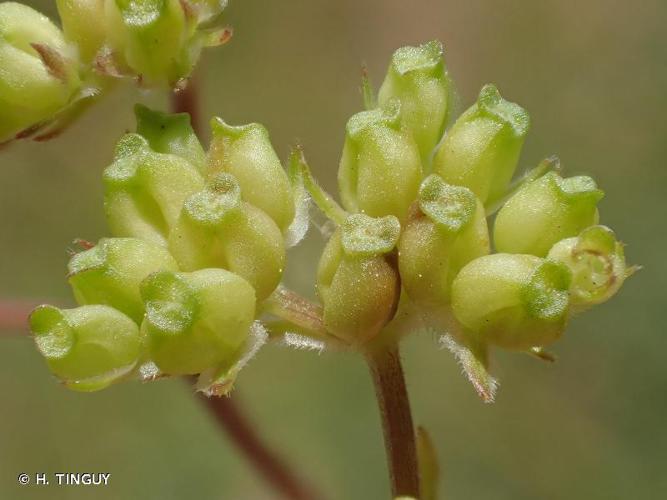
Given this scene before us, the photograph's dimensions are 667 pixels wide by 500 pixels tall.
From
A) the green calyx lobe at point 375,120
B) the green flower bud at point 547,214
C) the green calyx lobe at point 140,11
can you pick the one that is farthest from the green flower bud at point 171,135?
the green flower bud at point 547,214

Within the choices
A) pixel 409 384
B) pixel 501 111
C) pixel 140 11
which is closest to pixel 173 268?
pixel 140 11

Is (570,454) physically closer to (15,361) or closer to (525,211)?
(15,361)

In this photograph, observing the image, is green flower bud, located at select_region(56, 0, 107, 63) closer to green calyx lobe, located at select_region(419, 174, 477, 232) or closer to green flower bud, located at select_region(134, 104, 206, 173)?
green flower bud, located at select_region(134, 104, 206, 173)

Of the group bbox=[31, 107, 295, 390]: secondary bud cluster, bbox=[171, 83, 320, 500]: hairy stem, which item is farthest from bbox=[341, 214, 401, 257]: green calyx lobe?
bbox=[171, 83, 320, 500]: hairy stem

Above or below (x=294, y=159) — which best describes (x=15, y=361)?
below

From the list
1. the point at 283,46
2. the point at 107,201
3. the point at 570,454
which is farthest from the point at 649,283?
the point at 107,201

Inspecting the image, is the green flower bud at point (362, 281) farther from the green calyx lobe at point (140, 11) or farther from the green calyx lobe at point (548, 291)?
the green calyx lobe at point (140, 11)
